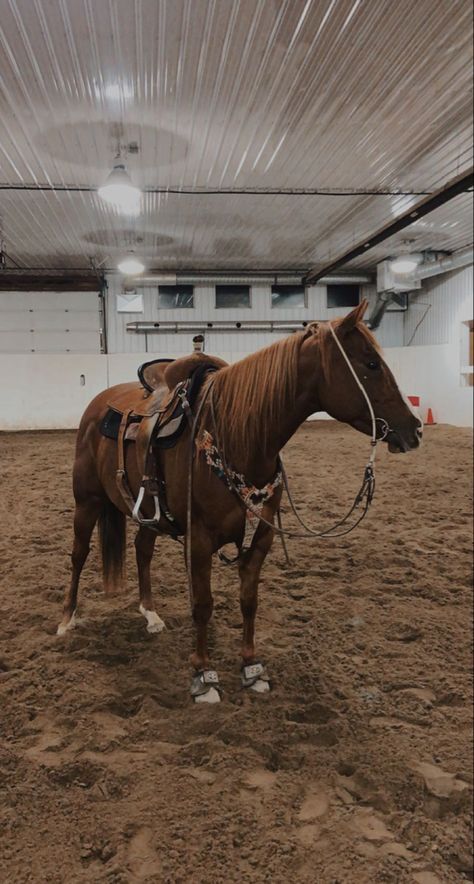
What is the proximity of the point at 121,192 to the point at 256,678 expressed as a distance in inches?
78.8

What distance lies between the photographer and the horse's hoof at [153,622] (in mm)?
2375

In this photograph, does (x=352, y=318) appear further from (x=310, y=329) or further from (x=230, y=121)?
(x=230, y=121)

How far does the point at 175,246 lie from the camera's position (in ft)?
5.18

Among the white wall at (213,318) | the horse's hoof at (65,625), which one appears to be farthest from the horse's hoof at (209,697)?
the white wall at (213,318)

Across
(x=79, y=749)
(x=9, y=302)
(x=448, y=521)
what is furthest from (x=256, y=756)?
(x=448, y=521)

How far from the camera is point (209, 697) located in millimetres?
1877

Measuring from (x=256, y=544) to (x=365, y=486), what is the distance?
2.16 feet

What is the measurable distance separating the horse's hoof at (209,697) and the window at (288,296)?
5.16ft

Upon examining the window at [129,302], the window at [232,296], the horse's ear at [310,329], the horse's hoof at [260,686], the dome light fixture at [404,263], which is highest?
the dome light fixture at [404,263]

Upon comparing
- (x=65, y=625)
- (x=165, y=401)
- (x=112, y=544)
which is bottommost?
(x=65, y=625)

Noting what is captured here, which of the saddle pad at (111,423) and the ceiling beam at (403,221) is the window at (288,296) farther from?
the saddle pad at (111,423)

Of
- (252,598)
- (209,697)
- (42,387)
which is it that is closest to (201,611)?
(252,598)

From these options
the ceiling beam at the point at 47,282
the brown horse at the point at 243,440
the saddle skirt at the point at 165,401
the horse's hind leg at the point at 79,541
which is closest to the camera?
the ceiling beam at the point at 47,282

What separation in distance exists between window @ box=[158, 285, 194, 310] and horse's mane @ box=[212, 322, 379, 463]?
0.30 metres
